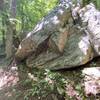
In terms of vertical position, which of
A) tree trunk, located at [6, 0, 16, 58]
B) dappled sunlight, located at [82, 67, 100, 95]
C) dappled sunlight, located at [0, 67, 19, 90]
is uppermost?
tree trunk, located at [6, 0, 16, 58]

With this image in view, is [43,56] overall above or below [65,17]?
below

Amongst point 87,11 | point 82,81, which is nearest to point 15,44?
point 87,11

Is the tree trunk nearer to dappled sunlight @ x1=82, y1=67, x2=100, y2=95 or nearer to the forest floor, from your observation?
the forest floor

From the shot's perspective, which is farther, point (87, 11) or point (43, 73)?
point (87, 11)

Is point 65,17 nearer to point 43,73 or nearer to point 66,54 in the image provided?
point 66,54

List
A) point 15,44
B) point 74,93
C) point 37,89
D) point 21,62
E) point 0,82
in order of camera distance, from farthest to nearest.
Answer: point 15,44 < point 21,62 < point 0,82 < point 37,89 < point 74,93

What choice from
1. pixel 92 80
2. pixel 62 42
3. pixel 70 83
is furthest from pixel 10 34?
pixel 92 80

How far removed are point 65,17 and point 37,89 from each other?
307 centimetres

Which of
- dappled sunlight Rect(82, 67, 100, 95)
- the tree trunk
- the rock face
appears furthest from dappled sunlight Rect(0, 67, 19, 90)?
dappled sunlight Rect(82, 67, 100, 95)

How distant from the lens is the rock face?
704 cm

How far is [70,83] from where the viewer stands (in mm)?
6352

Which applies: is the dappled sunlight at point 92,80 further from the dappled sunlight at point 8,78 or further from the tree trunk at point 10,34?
the tree trunk at point 10,34

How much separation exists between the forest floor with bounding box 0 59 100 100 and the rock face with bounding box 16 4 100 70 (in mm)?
368

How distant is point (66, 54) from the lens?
283 inches
